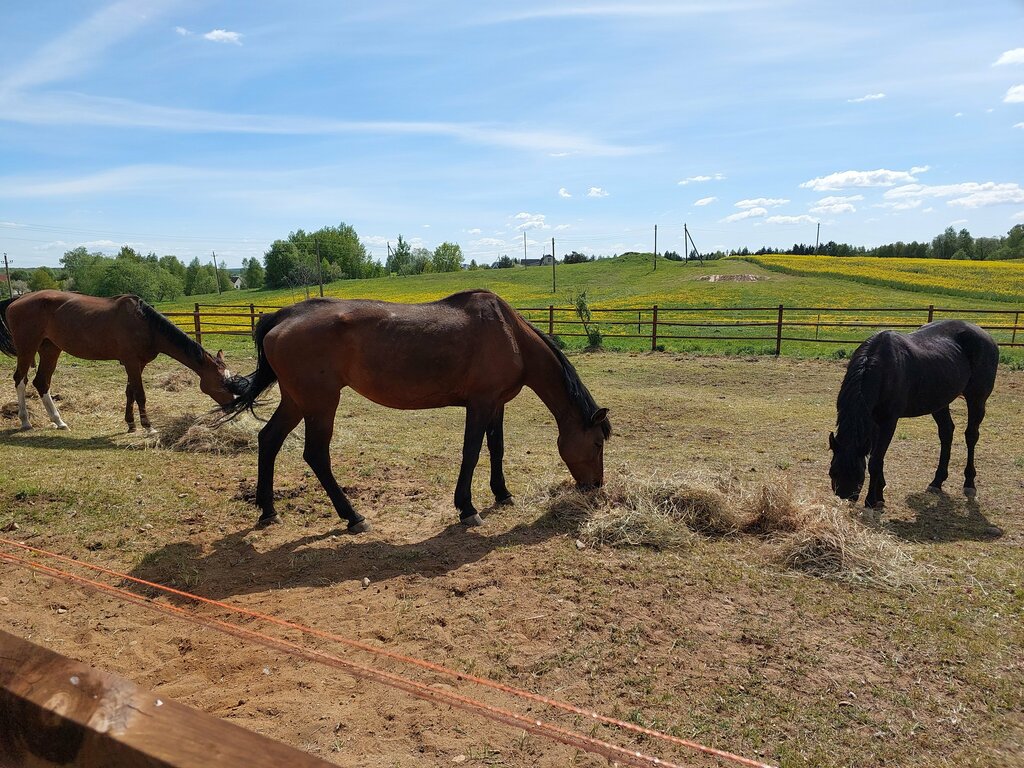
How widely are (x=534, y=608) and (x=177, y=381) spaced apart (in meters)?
10.9

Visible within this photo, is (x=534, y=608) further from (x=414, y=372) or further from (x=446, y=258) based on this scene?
(x=446, y=258)

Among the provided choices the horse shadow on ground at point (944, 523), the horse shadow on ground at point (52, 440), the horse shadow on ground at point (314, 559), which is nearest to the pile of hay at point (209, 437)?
the horse shadow on ground at point (52, 440)

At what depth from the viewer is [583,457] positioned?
19.8ft

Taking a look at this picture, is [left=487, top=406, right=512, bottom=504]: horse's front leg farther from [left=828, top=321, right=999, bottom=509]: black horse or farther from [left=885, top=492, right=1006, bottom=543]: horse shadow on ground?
[left=885, top=492, right=1006, bottom=543]: horse shadow on ground

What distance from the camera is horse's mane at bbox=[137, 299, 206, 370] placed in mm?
9312

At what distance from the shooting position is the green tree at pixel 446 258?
96.4 metres

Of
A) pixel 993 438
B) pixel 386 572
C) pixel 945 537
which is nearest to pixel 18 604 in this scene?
pixel 386 572

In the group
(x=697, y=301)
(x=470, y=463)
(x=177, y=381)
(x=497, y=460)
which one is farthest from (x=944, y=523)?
(x=697, y=301)

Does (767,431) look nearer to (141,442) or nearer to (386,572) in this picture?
(386,572)

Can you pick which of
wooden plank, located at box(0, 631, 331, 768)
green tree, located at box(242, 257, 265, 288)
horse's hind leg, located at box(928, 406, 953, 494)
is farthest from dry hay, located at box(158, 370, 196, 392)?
green tree, located at box(242, 257, 265, 288)

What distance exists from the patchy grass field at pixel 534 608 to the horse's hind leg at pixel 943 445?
0.20 m

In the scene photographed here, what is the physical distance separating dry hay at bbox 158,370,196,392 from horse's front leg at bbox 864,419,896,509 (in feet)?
38.8

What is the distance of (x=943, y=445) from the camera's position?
716cm

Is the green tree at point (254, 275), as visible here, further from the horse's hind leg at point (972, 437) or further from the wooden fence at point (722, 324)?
the horse's hind leg at point (972, 437)
